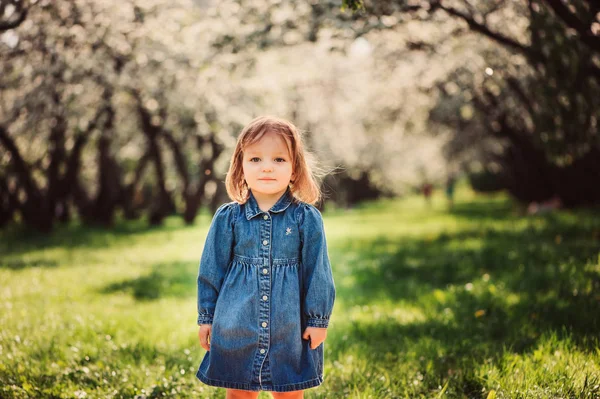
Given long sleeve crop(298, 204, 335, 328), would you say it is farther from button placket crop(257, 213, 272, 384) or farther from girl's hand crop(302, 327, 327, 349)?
button placket crop(257, 213, 272, 384)

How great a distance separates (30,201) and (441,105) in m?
13.1

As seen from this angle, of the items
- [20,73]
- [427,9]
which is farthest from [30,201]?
[427,9]

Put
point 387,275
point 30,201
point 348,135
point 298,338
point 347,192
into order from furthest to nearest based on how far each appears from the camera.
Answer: point 347,192
point 348,135
point 30,201
point 387,275
point 298,338

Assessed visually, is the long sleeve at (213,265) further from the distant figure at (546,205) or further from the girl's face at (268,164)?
the distant figure at (546,205)

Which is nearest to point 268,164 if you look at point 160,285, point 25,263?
point 160,285

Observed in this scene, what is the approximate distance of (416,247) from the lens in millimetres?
10430

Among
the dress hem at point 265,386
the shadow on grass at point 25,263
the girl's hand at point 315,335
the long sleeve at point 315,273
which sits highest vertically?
the long sleeve at point 315,273

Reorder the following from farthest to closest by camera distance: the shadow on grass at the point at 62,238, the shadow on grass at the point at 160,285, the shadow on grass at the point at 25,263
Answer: the shadow on grass at the point at 62,238
the shadow on grass at the point at 25,263
the shadow on grass at the point at 160,285

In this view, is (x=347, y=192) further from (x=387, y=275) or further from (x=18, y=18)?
(x=18, y=18)

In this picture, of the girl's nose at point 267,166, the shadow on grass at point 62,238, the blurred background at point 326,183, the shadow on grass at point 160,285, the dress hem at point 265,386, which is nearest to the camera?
the dress hem at point 265,386

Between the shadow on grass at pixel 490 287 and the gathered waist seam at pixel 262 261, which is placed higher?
the gathered waist seam at pixel 262 261

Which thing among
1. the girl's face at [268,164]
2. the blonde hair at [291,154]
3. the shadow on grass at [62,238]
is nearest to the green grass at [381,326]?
the blonde hair at [291,154]

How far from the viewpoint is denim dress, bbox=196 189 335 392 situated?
8.28 ft

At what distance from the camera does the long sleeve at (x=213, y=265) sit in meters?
2.64
